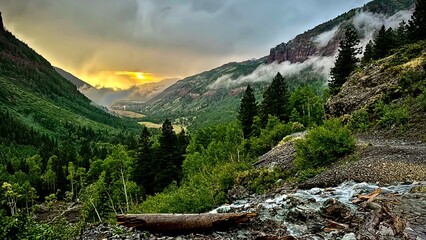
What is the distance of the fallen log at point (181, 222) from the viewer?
55.7 feet

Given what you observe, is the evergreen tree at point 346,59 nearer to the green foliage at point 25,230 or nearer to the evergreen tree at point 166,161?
the evergreen tree at point 166,161

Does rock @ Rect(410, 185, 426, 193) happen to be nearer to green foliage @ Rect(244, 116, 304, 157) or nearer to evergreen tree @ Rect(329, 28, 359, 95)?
green foliage @ Rect(244, 116, 304, 157)

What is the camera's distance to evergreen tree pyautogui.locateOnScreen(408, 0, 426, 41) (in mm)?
54925

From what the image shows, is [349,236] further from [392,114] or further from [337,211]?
[392,114]

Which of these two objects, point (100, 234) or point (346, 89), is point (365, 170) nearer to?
point (100, 234)

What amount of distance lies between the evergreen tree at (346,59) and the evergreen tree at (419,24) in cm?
982

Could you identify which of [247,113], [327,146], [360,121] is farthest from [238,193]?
[247,113]

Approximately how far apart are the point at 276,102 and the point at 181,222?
63769 mm

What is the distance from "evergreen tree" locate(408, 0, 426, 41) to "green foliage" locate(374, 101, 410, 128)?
22.8 m

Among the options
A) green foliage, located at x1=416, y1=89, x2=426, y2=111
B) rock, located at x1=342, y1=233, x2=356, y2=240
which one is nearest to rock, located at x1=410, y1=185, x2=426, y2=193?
rock, located at x1=342, y1=233, x2=356, y2=240

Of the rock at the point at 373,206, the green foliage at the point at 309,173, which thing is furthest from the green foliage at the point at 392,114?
the rock at the point at 373,206

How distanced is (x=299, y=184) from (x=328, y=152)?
5.49 metres

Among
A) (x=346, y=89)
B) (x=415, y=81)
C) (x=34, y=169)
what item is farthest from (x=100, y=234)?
(x=34, y=169)

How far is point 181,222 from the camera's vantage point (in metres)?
17.0
